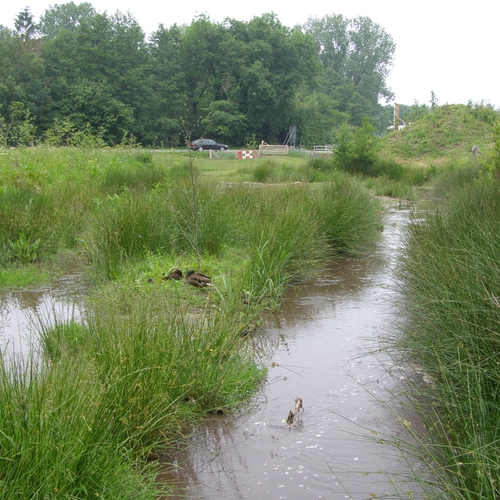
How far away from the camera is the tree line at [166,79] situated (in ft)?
151

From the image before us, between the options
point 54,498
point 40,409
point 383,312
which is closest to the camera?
point 54,498

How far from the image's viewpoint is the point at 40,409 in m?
2.42

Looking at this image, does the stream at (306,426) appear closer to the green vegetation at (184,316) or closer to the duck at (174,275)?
the green vegetation at (184,316)

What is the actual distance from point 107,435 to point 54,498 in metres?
0.50

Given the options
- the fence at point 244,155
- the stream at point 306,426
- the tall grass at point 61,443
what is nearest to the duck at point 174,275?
the stream at point 306,426

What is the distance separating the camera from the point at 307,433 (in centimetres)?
340

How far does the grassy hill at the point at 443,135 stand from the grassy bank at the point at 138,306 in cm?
2109

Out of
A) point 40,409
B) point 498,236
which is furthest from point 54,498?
point 498,236

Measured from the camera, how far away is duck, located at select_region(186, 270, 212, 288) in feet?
18.9

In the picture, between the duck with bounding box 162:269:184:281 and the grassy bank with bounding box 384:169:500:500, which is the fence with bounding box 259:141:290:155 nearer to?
the duck with bounding box 162:269:184:281

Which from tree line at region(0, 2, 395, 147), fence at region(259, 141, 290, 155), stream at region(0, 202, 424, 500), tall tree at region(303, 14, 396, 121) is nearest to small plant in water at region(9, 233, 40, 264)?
stream at region(0, 202, 424, 500)

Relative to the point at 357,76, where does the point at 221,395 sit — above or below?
below

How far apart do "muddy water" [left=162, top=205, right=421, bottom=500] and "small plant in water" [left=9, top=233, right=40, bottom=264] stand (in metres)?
3.15

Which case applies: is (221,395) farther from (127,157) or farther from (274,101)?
(274,101)
